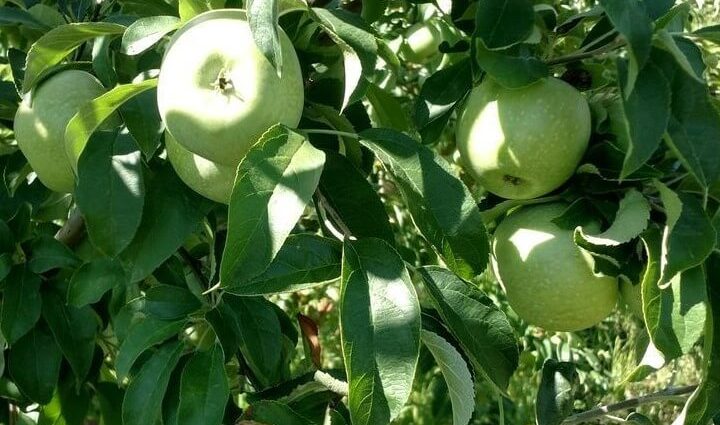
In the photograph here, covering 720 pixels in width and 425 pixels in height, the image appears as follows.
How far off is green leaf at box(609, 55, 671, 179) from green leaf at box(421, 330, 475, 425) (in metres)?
0.20

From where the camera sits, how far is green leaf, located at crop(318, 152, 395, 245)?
2.63 feet

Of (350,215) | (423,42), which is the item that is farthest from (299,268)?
(423,42)

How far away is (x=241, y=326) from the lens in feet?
3.00

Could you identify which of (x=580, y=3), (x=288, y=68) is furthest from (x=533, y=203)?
(x=580, y=3)

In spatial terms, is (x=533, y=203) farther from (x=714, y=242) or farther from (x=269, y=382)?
(x=269, y=382)

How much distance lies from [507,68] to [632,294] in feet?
0.78

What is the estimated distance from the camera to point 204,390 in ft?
2.87

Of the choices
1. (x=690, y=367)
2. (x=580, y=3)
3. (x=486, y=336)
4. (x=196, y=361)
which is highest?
(x=486, y=336)

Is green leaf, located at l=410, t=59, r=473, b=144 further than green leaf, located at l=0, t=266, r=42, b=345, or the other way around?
green leaf, located at l=0, t=266, r=42, b=345

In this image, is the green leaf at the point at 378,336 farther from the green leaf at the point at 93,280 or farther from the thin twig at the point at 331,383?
the green leaf at the point at 93,280

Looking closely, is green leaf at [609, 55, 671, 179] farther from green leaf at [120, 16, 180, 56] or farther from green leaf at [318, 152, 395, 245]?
green leaf at [120, 16, 180, 56]

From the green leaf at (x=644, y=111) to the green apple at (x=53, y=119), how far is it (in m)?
0.51

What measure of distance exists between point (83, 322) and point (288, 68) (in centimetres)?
55

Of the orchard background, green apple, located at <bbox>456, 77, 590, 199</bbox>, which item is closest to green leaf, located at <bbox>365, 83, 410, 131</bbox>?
the orchard background
